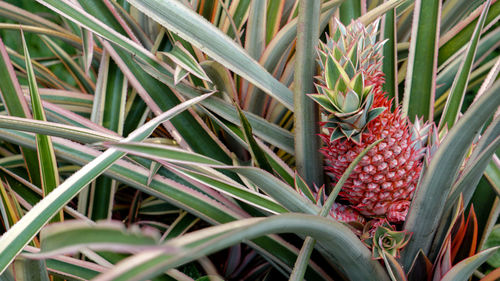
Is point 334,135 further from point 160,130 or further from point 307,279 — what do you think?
point 160,130

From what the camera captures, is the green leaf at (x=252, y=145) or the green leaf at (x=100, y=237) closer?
the green leaf at (x=100, y=237)

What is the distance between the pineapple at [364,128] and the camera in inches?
21.3

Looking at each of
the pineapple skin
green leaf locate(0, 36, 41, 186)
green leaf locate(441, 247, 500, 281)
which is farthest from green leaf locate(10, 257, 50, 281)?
green leaf locate(441, 247, 500, 281)

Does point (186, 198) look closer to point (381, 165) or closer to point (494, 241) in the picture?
point (381, 165)

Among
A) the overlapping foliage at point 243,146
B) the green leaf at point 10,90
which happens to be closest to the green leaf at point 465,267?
the overlapping foliage at point 243,146

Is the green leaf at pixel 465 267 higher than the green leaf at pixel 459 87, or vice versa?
the green leaf at pixel 459 87

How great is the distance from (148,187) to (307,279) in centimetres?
29

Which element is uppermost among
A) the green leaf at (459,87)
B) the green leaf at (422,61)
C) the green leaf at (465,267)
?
the green leaf at (422,61)

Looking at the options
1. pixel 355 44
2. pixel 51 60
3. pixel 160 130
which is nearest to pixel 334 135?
pixel 355 44

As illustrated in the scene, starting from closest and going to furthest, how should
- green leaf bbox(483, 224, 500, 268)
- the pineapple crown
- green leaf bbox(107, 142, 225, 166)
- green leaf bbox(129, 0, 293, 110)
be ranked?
green leaf bbox(107, 142, 225, 166), the pineapple crown, green leaf bbox(129, 0, 293, 110), green leaf bbox(483, 224, 500, 268)

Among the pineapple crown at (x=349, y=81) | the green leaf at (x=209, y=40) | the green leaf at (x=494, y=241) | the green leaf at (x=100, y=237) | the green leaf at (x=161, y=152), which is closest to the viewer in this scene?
the green leaf at (x=100, y=237)

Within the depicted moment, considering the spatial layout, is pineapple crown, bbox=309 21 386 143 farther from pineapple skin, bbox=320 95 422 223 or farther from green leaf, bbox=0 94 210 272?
green leaf, bbox=0 94 210 272

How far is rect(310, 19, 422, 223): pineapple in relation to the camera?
541mm

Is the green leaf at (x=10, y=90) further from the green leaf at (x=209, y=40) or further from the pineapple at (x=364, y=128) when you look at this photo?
the pineapple at (x=364, y=128)
